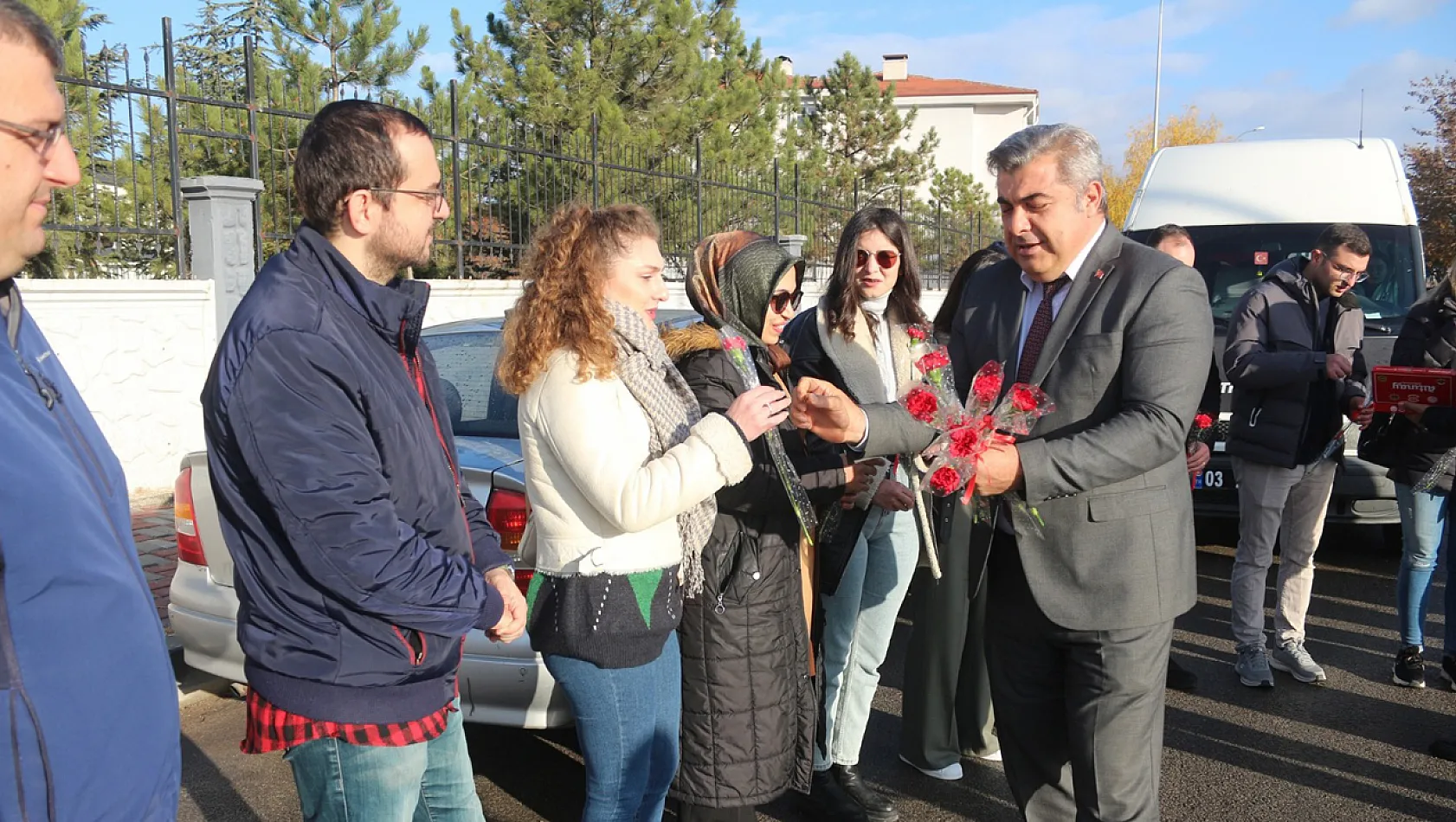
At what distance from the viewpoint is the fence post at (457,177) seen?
8.89 m

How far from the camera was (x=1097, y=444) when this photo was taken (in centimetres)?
243

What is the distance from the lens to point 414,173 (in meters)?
2.08

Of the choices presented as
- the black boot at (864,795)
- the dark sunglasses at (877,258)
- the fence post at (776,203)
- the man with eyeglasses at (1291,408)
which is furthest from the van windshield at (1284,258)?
the fence post at (776,203)

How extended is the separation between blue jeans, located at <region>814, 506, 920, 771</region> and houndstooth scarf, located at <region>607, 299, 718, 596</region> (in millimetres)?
1123

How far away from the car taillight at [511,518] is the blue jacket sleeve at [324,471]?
63.2 inches

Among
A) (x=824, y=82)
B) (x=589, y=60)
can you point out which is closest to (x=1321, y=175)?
(x=589, y=60)

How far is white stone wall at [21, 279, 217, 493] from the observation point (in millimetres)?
7305

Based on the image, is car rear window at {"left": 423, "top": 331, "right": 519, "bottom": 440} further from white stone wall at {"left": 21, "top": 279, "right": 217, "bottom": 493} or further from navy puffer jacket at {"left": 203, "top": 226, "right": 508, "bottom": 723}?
white stone wall at {"left": 21, "top": 279, "right": 217, "bottom": 493}

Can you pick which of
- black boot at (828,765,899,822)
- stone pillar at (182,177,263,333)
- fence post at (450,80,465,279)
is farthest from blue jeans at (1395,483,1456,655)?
stone pillar at (182,177,263,333)

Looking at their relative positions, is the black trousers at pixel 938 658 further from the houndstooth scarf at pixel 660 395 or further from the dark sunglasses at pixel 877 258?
the houndstooth scarf at pixel 660 395

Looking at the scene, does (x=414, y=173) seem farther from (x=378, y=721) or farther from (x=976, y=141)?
(x=976, y=141)

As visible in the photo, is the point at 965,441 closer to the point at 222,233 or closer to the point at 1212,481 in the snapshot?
the point at 1212,481

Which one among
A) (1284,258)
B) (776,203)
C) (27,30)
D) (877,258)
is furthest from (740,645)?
(776,203)

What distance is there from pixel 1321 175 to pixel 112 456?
27.8ft
